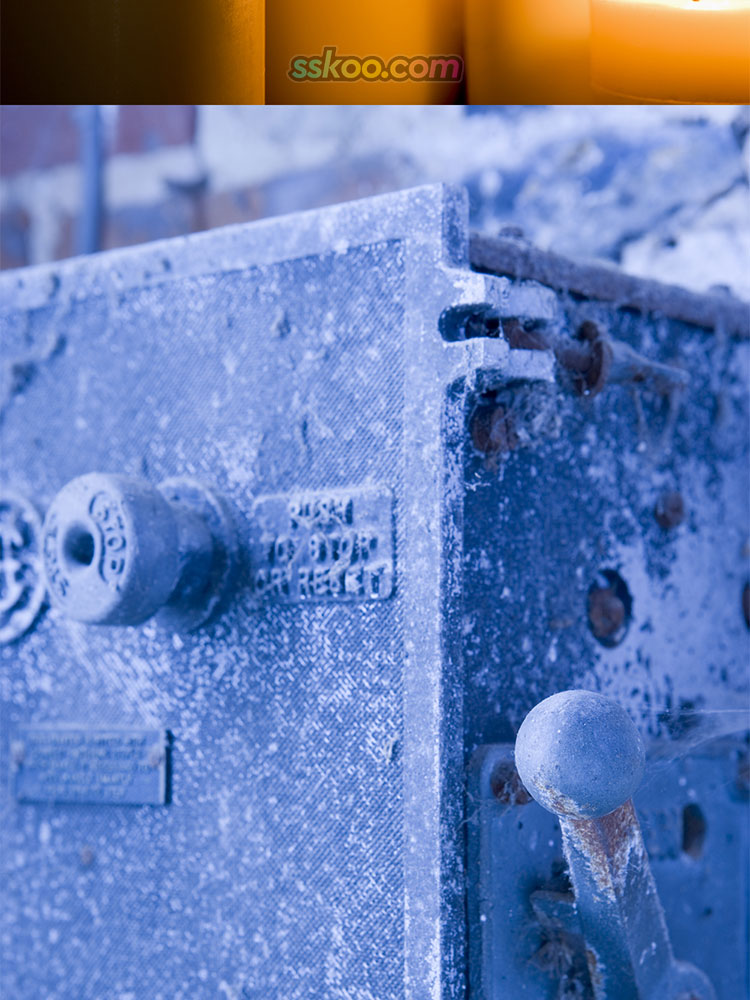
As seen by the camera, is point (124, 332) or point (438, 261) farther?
point (124, 332)

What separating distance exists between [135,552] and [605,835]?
1.60ft

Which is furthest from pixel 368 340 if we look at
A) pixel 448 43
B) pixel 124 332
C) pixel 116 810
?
pixel 116 810

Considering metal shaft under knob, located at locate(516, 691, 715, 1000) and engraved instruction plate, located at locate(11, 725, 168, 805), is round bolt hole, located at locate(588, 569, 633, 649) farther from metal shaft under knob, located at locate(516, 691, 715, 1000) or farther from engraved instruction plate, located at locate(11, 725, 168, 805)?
engraved instruction plate, located at locate(11, 725, 168, 805)

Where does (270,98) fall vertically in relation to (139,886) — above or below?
above

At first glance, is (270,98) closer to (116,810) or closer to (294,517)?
(294,517)

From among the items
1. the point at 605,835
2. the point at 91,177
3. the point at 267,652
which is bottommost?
the point at 605,835

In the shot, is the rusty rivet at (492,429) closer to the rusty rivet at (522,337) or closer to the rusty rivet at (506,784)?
the rusty rivet at (522,337)

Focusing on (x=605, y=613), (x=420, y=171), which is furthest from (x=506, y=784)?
(x=420, y=171)

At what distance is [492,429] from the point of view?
1187 mm

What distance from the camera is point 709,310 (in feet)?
5.00

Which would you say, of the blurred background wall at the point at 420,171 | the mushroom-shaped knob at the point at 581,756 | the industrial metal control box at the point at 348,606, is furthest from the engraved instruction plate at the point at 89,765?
the blurred background wall at the point at 420,171

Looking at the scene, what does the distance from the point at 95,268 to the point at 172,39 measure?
0.27 metres

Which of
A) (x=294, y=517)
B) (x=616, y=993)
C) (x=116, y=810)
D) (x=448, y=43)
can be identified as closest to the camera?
(x=616, y=993)

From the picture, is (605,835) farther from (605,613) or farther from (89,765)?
(89,765)
